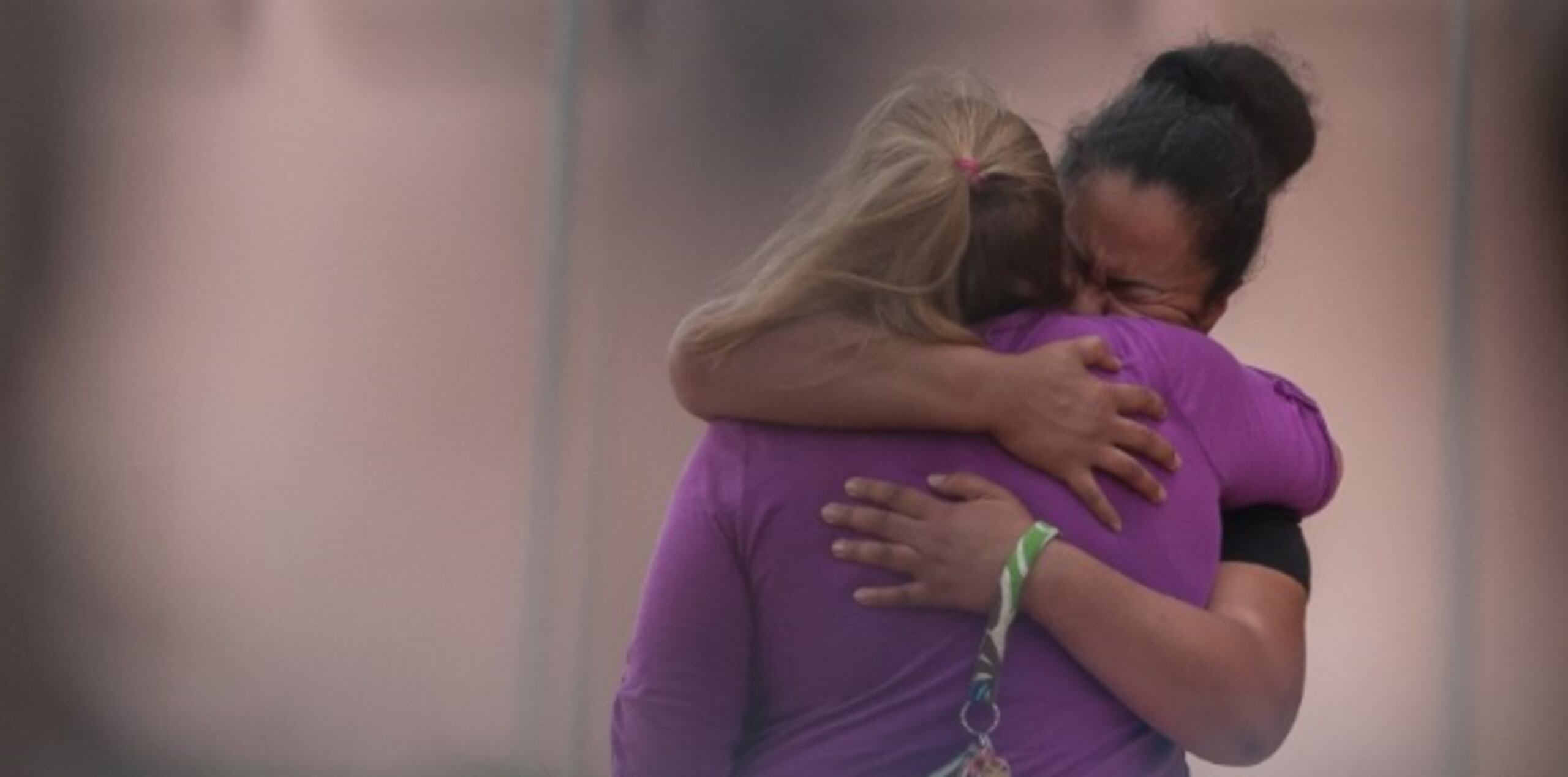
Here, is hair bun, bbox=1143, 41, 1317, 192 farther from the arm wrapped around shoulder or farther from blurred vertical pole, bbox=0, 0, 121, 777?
blurred vertical pole, bbox=0, 0, 121, 777

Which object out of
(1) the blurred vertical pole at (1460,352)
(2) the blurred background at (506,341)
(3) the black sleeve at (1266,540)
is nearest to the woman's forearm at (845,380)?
(3) the black sleeve at (1266,540)

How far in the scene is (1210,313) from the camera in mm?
1034

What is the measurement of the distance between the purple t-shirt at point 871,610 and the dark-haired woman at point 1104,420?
0.01 metres

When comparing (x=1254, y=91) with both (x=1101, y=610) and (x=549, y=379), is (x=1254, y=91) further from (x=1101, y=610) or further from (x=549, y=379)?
(x=549, y=379)

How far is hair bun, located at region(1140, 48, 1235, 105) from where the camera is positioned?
1054 mm

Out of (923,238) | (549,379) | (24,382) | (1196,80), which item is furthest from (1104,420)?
(24,382)

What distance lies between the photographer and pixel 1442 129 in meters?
1.71

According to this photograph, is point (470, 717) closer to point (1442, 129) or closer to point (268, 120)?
point (268, 120)

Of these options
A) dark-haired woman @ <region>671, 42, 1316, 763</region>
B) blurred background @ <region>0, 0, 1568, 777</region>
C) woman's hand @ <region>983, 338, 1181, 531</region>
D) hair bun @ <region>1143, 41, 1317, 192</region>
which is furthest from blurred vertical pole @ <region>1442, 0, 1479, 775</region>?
woman's hand @ <region>983, 338, 1181, 531</region>

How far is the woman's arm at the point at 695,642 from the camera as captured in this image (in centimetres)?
92

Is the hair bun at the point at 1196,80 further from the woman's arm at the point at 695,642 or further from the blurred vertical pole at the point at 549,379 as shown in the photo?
the blurred vertical pole at the point at 549,379

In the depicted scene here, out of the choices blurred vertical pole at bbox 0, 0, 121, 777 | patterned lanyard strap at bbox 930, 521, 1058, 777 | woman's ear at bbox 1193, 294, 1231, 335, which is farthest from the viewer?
blurred vertical pole at bbox 0, 0, 121, 777

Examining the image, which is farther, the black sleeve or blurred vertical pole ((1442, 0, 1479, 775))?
blurred vertical pole ((1442, 0, 1479, 775))

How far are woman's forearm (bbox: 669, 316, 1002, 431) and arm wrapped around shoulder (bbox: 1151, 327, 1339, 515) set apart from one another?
0.09 metres
